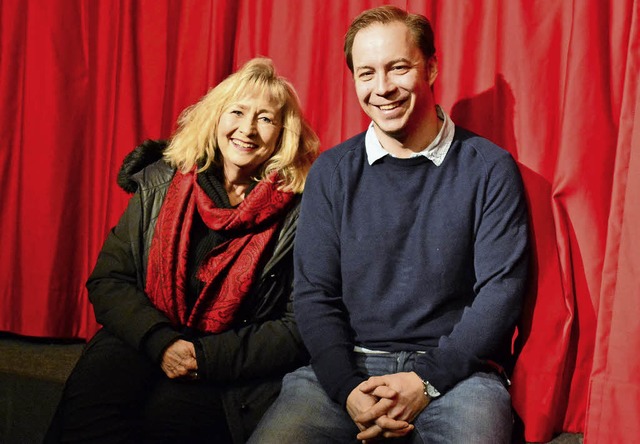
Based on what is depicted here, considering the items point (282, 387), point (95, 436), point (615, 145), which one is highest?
point (615, 145)

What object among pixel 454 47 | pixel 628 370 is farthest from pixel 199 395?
pixel 454 47

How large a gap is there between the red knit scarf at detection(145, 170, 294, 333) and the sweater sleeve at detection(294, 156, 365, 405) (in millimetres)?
126

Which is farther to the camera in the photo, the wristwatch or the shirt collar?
the shirt collar

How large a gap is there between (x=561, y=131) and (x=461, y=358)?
654mm

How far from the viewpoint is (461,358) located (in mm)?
1495

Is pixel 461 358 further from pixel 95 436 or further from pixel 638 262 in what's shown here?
pixel 95 436

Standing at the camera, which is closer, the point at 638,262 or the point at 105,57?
the point at 638,262

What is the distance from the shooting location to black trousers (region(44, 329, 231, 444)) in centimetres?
163

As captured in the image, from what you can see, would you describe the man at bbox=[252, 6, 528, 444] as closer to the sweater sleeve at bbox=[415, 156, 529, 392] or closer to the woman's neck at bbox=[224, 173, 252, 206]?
the sweater sleeve at bbox=[415, 156, 529, 392]

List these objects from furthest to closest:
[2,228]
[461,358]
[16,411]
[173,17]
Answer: [2,228]
[173,17]
[16,411]
[461,358]

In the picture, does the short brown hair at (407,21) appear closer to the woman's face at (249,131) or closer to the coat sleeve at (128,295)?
the woman's face at (249,131)

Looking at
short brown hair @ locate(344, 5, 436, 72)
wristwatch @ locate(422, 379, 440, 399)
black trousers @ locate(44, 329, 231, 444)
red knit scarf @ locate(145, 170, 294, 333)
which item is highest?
short brown hair @ locate(344, 5, 436, 72)

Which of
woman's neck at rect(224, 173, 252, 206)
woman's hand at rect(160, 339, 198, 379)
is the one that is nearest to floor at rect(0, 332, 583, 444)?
woman's hand at rect(160, 339, 198, 379)

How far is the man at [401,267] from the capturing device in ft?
4.91
